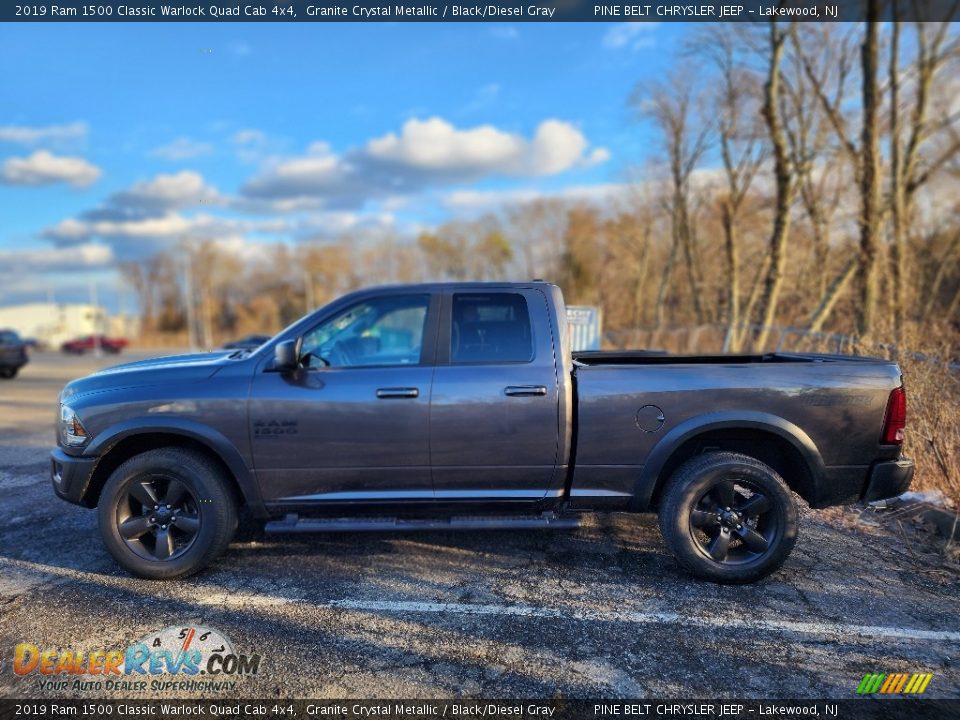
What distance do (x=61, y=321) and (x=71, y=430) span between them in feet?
333

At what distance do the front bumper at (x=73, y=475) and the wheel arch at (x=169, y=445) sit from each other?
28 mm

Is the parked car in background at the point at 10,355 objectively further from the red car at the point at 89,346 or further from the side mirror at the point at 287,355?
the red car at the point at 89,346

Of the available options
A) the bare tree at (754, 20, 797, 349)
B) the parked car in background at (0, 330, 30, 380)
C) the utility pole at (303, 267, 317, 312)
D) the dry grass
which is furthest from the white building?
the dry grass

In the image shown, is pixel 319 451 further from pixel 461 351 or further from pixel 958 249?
pixel 958 249

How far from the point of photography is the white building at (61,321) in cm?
7362

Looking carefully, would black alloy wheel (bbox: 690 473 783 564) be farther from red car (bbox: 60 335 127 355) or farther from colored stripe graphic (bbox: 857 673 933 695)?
red car (bbox: 60 335 127 355)

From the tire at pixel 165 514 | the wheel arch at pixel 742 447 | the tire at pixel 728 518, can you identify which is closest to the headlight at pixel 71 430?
the tire at pixel 165 514

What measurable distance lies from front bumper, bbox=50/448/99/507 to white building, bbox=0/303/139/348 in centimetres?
7836

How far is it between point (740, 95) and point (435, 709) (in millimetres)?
27824

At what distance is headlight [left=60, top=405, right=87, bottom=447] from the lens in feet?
11.6

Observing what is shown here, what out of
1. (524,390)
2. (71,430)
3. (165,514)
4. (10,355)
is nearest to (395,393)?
(524,390)

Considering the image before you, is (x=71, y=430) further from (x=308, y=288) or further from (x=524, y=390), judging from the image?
(x=308, y=288)

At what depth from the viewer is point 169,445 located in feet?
12.0

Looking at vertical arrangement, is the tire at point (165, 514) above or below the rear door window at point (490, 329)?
below
